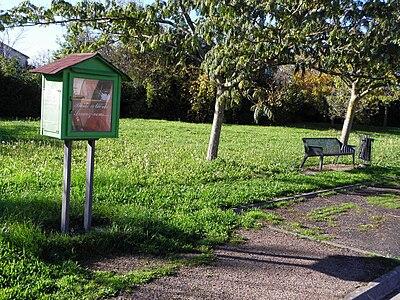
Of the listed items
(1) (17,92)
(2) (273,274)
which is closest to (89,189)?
(2) (273,274)

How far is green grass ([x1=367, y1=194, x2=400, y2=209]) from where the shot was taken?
934 cm

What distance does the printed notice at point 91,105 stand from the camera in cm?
534

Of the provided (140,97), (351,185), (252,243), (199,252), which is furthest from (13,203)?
(140,97)

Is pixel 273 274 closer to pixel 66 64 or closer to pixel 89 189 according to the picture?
pixel 89 189

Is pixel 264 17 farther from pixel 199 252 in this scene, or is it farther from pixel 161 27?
pixel 199 252

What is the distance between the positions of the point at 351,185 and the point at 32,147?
7766 mm

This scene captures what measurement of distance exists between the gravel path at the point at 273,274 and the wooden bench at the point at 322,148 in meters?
6.56

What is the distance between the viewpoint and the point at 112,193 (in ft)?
26.3

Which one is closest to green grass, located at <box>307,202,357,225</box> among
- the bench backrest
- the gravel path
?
the gravel path

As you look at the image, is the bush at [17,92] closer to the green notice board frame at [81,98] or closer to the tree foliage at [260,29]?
the tree foliage at [260,29]

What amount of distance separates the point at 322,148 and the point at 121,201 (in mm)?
7094

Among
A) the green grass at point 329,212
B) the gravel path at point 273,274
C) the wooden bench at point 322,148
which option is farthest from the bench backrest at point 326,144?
the gravel path at point 273,274

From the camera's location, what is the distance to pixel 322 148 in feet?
43.4

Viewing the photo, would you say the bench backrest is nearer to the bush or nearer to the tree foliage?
the tree foliage
